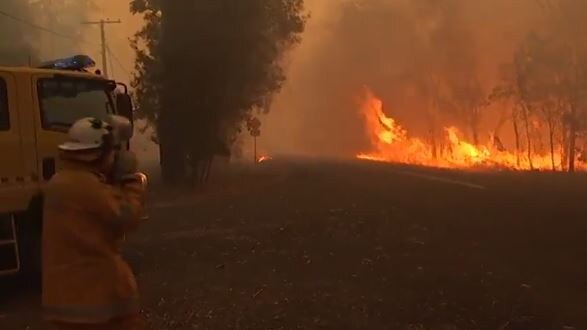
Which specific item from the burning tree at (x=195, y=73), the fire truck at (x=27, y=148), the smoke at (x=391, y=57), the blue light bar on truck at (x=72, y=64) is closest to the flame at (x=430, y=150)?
the smoke at (x=391, y=57)

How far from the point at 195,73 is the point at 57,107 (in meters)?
13.3

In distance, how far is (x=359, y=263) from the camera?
9422mm

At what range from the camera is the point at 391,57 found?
64.0 m

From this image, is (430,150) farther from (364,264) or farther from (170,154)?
(364,264)

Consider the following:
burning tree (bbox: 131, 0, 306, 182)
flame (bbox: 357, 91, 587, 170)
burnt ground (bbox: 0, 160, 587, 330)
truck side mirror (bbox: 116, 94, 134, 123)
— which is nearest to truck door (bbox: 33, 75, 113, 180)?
truck side mirror (bbox: 116, 94, 134, 123)

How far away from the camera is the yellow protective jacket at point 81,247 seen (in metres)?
3.37

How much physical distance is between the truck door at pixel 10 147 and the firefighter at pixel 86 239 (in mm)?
4830

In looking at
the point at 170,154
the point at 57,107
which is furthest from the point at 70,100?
the point at 170,154

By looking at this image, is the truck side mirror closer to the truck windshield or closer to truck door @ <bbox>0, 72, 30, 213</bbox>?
the truck windshield

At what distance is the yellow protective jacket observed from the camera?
11.0ft

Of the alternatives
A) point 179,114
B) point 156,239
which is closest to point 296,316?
point 156,239

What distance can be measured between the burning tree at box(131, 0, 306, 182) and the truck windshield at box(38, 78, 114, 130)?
1266cm

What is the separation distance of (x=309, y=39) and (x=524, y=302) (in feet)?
240

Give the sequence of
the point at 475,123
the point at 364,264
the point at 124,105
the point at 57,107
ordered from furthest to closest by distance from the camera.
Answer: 1. the point at 475,123
2. the point at 364,264
3. the point at 124,105
4. the point at 57,107
